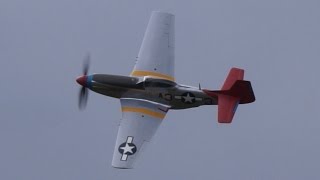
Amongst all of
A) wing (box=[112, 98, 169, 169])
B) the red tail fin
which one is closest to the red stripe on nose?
wing (box=[112, 98, 169, 169])

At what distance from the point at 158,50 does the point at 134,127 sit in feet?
16.1

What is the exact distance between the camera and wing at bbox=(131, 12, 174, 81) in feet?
183

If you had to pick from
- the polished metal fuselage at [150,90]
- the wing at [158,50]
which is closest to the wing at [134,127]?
the polished metal fuselage at [150,90]

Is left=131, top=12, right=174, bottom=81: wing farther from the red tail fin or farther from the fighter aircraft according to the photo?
the red tail fin

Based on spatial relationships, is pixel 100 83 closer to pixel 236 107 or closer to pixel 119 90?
pixel 119 90

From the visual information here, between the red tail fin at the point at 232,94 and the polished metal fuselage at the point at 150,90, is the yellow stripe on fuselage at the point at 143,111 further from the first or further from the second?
the red tail fin at the point at 232,94

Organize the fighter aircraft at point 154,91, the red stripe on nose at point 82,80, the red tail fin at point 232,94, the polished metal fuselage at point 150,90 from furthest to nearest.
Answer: the red stripe on nose at point 82,80 → the polished metal fuselage at point 150,90 → the red tail fin at point 232,94 → the fighter aircraft at point 154,91

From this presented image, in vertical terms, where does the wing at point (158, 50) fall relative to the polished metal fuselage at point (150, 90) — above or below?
above

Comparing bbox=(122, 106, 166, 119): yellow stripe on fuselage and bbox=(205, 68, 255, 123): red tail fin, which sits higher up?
bbox=(205, 68, 255, 123): red tail fin

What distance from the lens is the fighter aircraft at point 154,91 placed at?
54000mm

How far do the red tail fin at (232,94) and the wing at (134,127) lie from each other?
253 centimetres

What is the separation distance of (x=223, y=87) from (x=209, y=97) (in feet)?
2.55

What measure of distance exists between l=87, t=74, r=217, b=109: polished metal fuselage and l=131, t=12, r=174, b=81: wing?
29.7 inches

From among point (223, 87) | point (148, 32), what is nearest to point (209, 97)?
point (223, 87)
